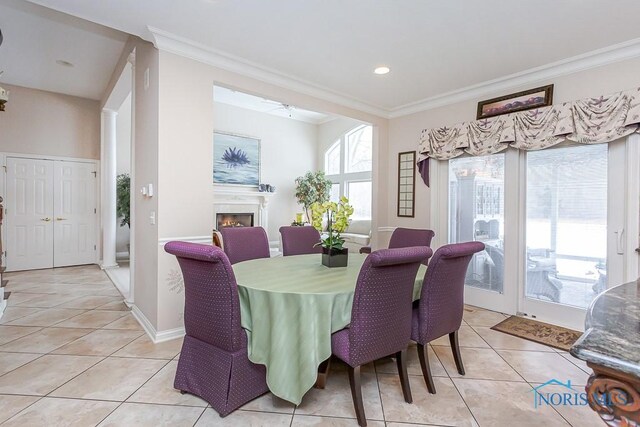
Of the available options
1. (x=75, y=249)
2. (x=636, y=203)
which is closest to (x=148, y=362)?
(x=636, y=203)

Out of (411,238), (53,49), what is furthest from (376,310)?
(53,49)

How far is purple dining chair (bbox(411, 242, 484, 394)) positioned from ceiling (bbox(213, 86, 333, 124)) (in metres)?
4.70

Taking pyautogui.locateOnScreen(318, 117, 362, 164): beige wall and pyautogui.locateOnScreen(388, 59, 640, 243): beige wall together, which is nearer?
pyautogui.locateOnScreen(388, 59, 640, 243): beige wall

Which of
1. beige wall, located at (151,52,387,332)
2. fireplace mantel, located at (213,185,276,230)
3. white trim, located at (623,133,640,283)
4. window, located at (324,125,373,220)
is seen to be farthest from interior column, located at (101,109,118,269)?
white trim, located at (623,133,640,283)

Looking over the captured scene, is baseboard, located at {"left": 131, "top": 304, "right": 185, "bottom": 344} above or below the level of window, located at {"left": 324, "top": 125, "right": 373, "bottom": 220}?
below

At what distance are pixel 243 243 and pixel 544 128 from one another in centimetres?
315

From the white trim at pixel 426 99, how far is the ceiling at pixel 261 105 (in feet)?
7.46

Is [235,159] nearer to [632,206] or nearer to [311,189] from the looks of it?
[311,189]

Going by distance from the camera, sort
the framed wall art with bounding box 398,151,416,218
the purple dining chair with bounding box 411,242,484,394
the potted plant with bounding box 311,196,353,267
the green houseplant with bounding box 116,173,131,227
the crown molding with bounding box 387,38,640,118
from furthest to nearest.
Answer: the green houseplant with bounding box 116,173,131,227, the framed wall art with bounding box 398,151,416,218, the crown molding with bounding box 387,38,640,118, the potted plant with bounding box 311,196,353,267, the purple dining chair with bounding box 411,242,484,394

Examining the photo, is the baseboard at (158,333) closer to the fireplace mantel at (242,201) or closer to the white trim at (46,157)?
the fireplace mantel at (242,201)

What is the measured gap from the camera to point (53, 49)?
3.83 m

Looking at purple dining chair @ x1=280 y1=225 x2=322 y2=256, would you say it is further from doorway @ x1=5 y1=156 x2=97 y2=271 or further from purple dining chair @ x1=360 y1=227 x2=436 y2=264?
doorway @ x1=5 y1=156 x2=97 y2=271

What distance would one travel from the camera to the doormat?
110 inches

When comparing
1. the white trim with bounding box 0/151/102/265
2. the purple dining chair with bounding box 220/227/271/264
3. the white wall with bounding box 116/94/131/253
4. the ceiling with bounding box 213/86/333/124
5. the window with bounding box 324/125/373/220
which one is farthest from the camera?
the window with bounding box 324/125/373/220
